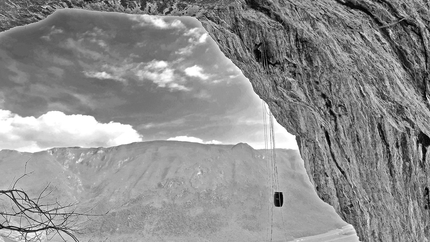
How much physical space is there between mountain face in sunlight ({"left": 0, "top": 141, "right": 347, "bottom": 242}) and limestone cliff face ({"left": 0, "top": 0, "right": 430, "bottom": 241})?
284 feet

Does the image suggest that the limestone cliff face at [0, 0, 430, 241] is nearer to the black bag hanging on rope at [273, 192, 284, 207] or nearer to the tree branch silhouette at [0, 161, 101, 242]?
the black bag hanging on rope at [273, 192, 284, 207]

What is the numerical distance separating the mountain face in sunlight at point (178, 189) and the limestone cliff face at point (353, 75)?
8651cm

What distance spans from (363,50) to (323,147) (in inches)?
240

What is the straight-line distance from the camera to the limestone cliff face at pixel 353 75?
4.68m

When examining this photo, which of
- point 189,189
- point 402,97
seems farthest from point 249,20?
point 189,189

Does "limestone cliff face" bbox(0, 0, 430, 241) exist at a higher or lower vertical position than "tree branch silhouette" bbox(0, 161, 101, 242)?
higher

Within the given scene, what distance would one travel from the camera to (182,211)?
111m

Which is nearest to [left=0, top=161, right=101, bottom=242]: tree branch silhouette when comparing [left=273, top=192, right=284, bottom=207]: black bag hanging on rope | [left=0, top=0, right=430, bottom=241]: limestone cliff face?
[left=0, top=0, right=430, bottom=241]: limestone cliff face

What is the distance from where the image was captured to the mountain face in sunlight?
330 feet

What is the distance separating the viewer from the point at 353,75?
6805 mm

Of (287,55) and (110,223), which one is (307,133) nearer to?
(287,55)

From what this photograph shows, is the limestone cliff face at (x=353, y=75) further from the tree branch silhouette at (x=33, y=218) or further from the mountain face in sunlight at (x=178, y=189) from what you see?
the mountain face in sunlight at (x=178, y=189)

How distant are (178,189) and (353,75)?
390 ft

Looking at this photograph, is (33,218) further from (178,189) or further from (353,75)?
(178,189)
